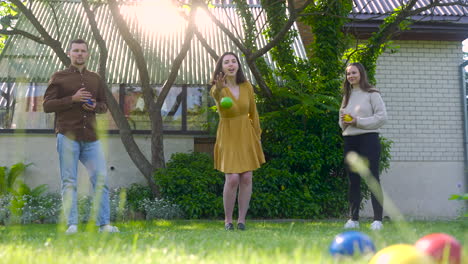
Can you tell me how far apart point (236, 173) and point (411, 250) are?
3.27 metres

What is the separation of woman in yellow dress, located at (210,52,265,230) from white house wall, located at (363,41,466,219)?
5697 mm

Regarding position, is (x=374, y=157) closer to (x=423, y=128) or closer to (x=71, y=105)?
(x=71, y=105)

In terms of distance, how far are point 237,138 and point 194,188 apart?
2739 millimetres

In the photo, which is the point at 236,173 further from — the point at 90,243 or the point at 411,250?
the point at 411,250

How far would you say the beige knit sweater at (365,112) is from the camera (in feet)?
17.9

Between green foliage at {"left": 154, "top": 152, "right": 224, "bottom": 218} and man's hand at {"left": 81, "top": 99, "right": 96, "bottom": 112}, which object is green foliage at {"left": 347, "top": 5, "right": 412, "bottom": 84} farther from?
man's hand at {"left": 81, "top": 99, "right": 96, "bottom": 112}

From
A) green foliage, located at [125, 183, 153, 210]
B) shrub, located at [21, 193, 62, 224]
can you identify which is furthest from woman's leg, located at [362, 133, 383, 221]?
shrub, located at [21, 193, 62, 224]

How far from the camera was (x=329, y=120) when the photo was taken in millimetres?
8414

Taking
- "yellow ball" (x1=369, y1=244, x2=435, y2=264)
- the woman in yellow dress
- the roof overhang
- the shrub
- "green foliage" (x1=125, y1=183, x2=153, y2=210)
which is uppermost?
the roof overhang

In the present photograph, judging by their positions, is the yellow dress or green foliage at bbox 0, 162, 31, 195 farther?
green foliage at bbox 0, 162, 31, 195

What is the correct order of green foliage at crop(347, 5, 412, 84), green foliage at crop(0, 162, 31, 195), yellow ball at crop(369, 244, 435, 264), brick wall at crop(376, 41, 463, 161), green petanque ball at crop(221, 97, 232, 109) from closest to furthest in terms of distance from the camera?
yellow ball at crop(369, 244, 435, 264) → green petanque ball at crop(221, 97, 232, 109) → green foliage at crop(347, 5, 412, 84) → green foliage at crop(0, 162, 31, 195) → brick wall at crop(376, 41, 463, 161)

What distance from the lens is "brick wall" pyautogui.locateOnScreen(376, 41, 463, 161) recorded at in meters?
10.5

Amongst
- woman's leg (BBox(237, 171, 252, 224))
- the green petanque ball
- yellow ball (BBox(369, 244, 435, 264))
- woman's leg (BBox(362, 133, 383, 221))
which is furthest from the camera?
woman's leg (BBox(362, 133, 383, 221))

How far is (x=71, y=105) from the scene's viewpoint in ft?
16.0
